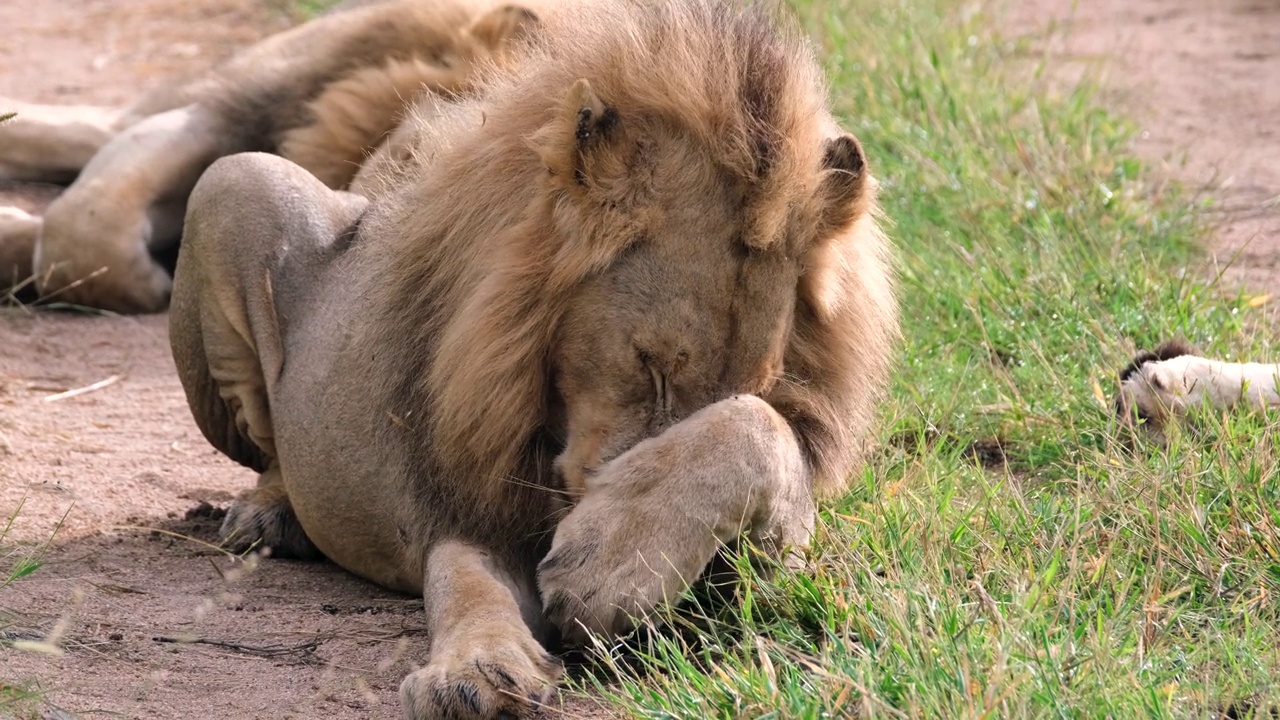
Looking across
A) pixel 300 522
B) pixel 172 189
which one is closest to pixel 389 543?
pixel 300 522

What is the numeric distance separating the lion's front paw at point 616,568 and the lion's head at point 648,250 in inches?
7.1

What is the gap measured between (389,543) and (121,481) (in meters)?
1.08

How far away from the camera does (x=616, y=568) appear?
2719 millimetres

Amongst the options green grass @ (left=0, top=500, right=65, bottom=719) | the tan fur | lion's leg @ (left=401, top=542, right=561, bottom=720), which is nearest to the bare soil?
the tan fur

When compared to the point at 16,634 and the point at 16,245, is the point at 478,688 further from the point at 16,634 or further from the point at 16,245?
the point at 16,245

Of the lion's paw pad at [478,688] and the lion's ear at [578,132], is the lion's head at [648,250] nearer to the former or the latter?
the lion's ear at [578,132]

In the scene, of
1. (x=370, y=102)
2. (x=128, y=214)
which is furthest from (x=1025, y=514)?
(x=128, y=214)

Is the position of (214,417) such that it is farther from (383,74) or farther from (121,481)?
(383,74)

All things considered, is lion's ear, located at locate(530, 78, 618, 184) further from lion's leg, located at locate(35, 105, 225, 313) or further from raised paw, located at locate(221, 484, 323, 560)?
lion's leg, located at locate(35, 105, 225, 313)

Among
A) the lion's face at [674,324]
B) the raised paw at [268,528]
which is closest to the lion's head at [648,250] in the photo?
the lion's face at [674,324]

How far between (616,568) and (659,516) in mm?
114

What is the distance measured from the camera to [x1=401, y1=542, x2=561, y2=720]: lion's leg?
8.58ft

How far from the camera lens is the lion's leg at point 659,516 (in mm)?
2725

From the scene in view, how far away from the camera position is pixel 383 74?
16.8 ft
